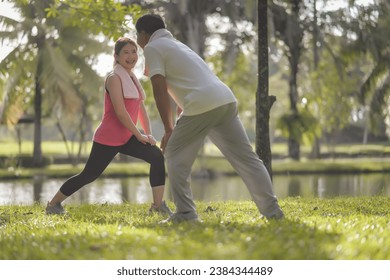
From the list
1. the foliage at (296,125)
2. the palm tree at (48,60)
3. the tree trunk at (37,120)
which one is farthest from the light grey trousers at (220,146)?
the tree trunk at (37,120)

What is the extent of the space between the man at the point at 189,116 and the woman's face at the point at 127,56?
96 cm

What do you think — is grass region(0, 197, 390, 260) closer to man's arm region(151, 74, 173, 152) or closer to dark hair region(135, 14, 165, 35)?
man's arm region(151, 74, 173, 152)

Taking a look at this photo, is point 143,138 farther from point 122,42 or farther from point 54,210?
point 54,210

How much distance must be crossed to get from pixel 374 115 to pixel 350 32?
4.21 metres

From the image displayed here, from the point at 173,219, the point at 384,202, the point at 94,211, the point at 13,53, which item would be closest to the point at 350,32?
the point at 13,53

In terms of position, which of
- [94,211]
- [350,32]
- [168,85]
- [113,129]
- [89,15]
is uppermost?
[350,32]

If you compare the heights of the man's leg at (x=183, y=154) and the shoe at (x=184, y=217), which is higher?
the man's leg at (x=183, y=154)

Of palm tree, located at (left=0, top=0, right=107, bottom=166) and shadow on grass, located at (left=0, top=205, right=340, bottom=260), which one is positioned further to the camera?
palm tree, located at (left=0, top=0, right=107, bottom=166)

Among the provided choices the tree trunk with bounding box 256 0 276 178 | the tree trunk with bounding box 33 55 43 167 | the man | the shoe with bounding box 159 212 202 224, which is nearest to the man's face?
the man

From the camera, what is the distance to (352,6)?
2959cm

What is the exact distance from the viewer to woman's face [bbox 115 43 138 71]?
703cm

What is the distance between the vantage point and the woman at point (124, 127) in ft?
22.7

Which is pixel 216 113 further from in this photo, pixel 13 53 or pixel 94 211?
pixel 13 53

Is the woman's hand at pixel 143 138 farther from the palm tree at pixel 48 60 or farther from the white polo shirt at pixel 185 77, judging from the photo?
the palm tree at pixel 48 60
